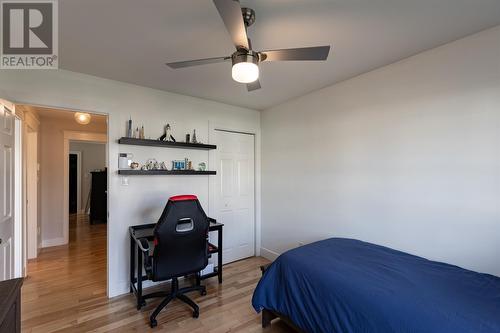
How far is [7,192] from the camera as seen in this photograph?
2197 millimetres

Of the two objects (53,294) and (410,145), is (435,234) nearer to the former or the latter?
(410,145)

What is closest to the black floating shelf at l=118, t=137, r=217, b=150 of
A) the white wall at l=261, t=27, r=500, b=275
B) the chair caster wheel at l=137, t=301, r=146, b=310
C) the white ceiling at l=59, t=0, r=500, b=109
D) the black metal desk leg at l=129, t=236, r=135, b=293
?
the white ceiling at l=59, t=0, r=500, b=109

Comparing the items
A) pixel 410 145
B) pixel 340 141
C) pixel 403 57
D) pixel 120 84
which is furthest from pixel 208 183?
pixel 403 57

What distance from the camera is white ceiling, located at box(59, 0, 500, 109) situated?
1.57m

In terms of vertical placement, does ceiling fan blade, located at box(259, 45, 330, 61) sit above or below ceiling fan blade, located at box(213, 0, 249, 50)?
below

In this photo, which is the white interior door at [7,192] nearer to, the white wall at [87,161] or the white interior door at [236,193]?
the white interior door at [236,193]

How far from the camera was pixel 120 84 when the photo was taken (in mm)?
2857

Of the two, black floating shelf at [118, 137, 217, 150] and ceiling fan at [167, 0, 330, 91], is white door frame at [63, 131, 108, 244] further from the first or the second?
ceiling fan at [167, 0, 330, 91]

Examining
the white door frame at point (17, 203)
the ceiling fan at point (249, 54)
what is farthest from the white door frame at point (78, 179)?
the ceiling fan at point (249, 54)

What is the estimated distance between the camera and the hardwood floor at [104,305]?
223 cm

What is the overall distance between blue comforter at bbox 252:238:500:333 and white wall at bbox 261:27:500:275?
12.3 inches

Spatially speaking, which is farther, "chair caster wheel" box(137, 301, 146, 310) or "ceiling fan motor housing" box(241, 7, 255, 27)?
"chair caster wheel" box(137, 301, 146, 310)

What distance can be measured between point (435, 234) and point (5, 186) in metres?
3.81
